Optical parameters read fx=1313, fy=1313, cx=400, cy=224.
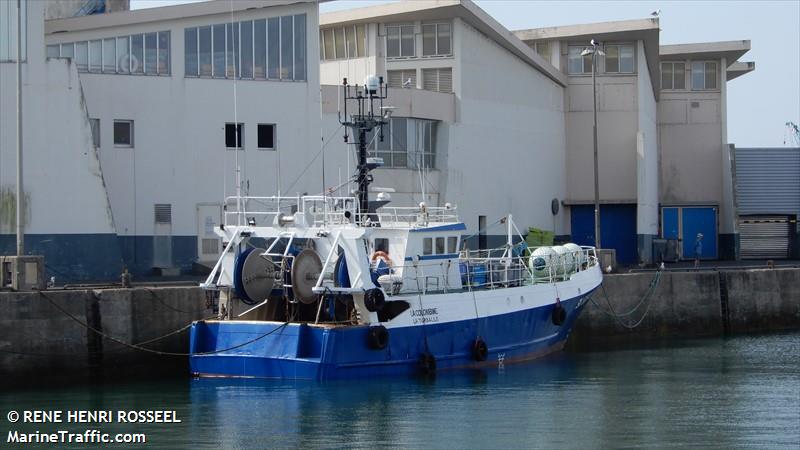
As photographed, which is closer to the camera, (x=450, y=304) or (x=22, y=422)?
(x=22, y=422)

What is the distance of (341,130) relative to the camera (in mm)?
38531

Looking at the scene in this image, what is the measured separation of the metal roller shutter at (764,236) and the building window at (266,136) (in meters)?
23.2

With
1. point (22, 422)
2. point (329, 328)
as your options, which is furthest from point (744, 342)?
point (22, 422)

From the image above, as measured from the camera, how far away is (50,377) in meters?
25.9

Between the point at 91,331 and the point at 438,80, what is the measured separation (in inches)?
765

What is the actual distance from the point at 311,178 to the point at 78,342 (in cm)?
1202

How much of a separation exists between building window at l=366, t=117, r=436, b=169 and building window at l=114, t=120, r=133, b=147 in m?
8.34

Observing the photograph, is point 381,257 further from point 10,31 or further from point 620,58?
point 620,58

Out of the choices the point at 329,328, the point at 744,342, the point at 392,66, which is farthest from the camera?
the point at 392,66

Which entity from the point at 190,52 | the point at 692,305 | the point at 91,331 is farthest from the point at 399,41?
the point at 91,331

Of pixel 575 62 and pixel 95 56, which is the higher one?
pixel 575 62

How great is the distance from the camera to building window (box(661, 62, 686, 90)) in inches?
2069

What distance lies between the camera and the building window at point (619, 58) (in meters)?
48.6

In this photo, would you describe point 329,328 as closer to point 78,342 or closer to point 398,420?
point 398,420
